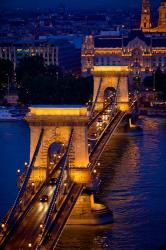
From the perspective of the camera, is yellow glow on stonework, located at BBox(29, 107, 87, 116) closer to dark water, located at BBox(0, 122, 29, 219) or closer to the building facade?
dark water, located at BBox(0, 122, 29, 219)

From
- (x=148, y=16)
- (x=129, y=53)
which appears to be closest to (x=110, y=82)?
(x=129, y=53)

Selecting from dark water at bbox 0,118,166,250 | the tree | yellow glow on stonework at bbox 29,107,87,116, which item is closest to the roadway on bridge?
dark water at bbox 0,118,166,250

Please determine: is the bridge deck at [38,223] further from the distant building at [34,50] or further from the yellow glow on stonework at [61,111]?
the distant building at [34,50]

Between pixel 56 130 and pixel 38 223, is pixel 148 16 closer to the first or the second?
pixel 56 130

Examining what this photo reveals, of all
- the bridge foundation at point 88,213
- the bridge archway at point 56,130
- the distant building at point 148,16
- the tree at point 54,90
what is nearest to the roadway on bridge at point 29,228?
the bridge foundation at point 88,213

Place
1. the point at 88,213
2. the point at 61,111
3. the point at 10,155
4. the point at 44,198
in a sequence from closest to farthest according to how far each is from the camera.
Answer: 1. the point at 44,198
2. the point at 88,213
3. the point at 61,111
4. the point at 10,155

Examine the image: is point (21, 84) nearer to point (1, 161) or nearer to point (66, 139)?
point (1, 161)

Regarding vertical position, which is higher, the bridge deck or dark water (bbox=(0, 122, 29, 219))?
the bridge deck
